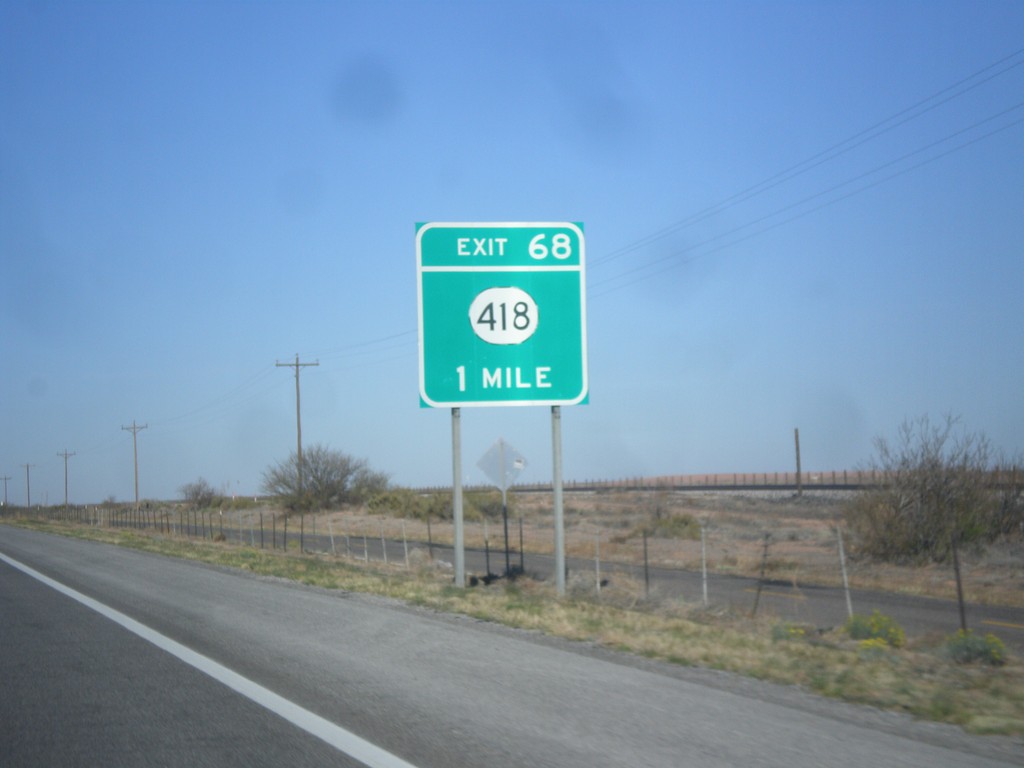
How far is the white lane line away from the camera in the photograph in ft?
22.2

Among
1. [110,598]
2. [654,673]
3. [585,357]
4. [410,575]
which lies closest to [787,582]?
[410,575]

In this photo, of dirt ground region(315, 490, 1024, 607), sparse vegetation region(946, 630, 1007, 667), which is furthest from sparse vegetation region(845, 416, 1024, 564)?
sparse vegetation region(946, 630, 1007, 667)

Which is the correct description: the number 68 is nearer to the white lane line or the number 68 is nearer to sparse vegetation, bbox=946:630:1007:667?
the white lane line

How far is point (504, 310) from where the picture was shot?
62.5 feet

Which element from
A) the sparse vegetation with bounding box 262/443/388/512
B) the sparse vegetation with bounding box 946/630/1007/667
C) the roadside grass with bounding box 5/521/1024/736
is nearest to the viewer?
the roadside grass with bounding box 5/521/1024/736

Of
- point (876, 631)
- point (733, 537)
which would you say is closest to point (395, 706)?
point (876, 631)

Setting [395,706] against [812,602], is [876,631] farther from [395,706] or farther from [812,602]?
[812,602]

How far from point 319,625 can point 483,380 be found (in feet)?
22.1

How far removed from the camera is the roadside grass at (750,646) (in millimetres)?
8445

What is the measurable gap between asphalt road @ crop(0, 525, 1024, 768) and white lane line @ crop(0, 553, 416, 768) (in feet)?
0.09

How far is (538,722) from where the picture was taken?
763cm

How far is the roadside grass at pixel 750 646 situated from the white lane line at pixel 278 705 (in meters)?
4.07

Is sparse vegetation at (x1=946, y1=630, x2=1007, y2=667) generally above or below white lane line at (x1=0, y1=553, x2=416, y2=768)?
below

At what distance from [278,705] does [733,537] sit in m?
43.7
